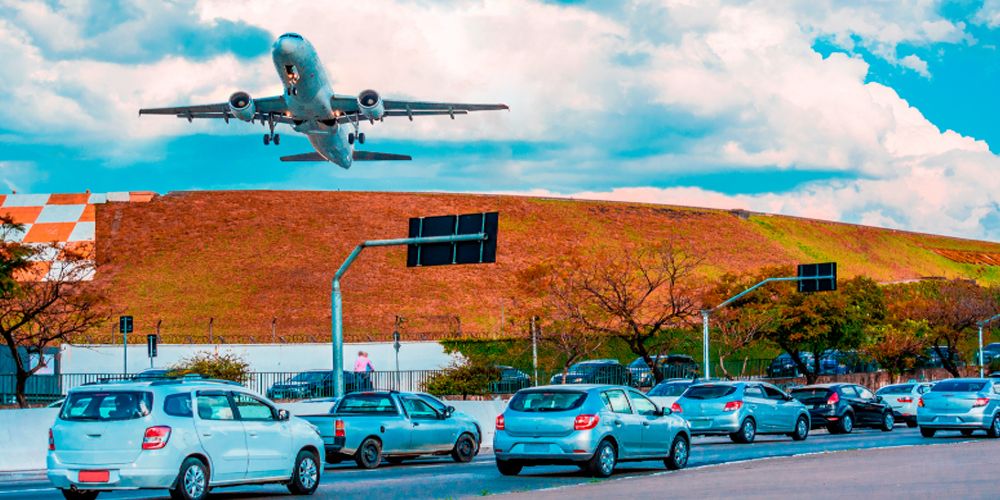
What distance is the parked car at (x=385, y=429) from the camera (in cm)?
1802

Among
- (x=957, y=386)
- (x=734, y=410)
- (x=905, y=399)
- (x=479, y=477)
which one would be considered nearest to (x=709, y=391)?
(x=734, y=410)

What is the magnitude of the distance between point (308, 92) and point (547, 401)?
18379 millimetres

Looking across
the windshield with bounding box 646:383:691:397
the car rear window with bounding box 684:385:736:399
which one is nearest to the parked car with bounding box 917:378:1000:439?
the car rear window with bounding box 684:385:736:399

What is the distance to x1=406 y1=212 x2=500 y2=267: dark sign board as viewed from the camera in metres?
22.6

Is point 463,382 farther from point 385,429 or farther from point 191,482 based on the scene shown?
point 191,482

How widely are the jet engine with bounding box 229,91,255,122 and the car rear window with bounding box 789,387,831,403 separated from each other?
19.0 m

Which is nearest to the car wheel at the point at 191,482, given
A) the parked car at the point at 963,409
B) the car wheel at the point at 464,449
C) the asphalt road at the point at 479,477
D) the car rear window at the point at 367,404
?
the asphalt road at the point at 479,477

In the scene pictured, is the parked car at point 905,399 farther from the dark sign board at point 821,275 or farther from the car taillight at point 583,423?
the car taillight at point 583,423

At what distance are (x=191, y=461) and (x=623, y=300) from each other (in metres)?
32.6

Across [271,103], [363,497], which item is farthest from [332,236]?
[363,497]

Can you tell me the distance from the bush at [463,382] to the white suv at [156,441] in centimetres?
2182

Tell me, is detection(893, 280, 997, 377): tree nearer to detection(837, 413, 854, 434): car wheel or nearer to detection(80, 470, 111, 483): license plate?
detection(837, 413, 854, 434): car wheel

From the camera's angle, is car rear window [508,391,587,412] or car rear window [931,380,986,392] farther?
car rear window [931,380,986,392]

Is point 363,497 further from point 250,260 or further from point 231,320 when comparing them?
point 250,260
